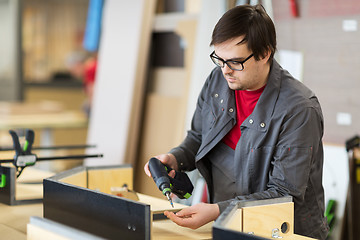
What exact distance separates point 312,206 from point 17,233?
1.07 m

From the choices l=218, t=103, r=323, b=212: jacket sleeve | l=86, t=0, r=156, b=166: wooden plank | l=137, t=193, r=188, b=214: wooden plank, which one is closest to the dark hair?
l=218, t=103, r=323, b=212: jacket sleeve

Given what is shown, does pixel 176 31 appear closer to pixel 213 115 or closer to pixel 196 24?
pixel 196 24

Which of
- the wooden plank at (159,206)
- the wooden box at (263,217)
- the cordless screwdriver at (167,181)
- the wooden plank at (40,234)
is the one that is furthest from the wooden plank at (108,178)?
the wooden box at (263,217)

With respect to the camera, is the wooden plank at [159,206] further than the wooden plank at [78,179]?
No

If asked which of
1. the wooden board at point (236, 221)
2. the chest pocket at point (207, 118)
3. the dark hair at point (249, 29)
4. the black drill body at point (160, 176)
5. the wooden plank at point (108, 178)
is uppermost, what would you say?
the dark hair at point (249, 29)

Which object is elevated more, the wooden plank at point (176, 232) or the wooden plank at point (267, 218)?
the wooden plank at point (267, 218)

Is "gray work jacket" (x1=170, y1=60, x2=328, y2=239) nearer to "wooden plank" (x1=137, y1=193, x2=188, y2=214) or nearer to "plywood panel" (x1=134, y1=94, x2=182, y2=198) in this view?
"wooden plank" (x1=137, y1=193, x2=188, y2=214)

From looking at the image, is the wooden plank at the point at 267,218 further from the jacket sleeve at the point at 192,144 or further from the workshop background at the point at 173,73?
the workshop background at the point at 173,73

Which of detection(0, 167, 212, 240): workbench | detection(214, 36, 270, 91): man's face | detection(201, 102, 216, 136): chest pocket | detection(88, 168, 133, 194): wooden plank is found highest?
detection(214, 36, 270, 91): man's face

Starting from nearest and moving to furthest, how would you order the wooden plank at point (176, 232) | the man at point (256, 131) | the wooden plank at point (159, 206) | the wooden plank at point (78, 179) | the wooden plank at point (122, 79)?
the wooden plank at point (176, 232) < the man at point (256, 131) < the wooden plank at point (159, 206) < the wooden plank at point (78, 179) < the wooden plank at point (122, 79)

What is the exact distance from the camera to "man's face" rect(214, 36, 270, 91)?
1.84 metres

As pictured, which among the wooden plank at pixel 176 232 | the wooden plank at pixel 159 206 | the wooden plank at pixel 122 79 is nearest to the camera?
the wooden plank at pixel 176 232

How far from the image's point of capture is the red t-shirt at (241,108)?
80.7 inches

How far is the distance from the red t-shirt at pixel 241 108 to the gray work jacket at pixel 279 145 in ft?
0.09
